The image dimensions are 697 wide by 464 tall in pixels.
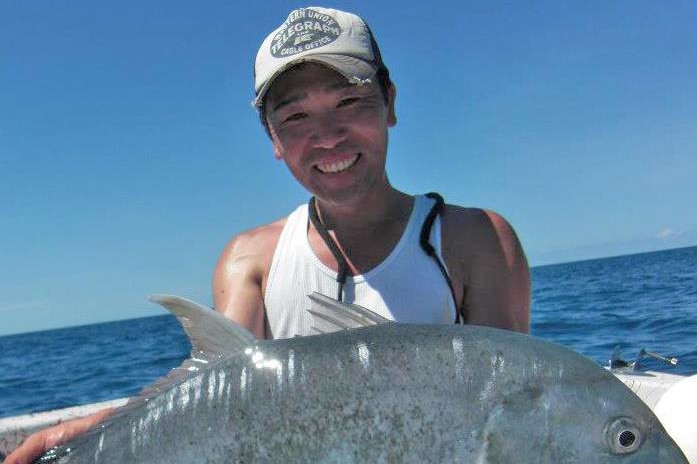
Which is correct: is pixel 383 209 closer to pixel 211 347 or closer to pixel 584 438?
pixel 211 347

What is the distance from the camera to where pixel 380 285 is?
9.80 feet

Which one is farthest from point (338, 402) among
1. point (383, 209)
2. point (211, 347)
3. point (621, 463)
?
point (383, 209)

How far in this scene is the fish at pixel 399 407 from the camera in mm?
1570

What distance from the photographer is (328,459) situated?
5.22 ft

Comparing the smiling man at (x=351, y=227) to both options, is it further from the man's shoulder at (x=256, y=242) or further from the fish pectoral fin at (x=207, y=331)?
the fish pectoral fin at (x=207, y=331)

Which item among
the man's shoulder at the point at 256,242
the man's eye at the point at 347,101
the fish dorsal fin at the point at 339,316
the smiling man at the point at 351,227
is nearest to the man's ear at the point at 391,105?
the smiling man at the point at 351,227

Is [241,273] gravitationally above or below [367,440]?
above

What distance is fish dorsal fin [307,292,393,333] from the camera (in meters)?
1.89

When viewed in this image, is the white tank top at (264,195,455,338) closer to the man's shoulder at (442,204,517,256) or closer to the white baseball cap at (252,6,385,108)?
the man's shoulder at (442,204,517,256)

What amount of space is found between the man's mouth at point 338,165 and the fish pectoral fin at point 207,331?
1.06m

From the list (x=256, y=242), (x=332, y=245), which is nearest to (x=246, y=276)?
(x=256, y=242)

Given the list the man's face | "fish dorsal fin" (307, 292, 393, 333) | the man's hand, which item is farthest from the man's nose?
the man's hand

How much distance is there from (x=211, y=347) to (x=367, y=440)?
568mm

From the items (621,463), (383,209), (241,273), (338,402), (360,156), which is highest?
(360,156)
